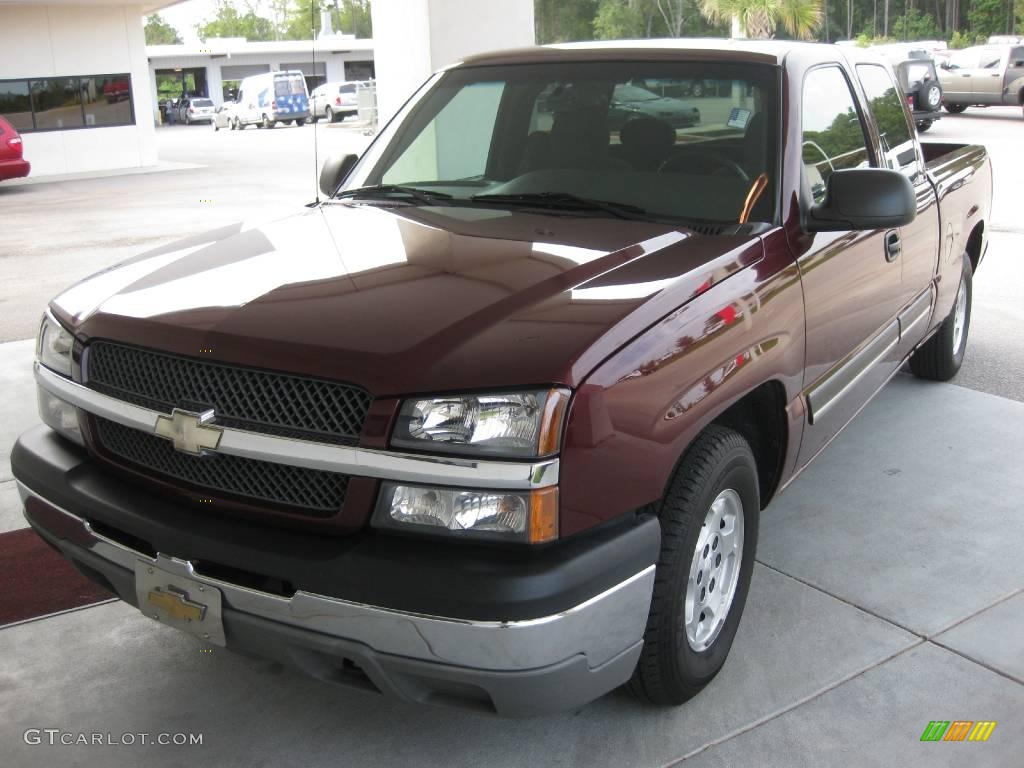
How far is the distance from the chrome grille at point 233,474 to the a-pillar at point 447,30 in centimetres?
636

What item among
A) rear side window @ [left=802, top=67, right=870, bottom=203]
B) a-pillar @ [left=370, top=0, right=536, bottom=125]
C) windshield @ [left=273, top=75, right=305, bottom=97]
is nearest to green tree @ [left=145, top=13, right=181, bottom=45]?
windshield @ [left=273, top=75, right=305, bottom=97]

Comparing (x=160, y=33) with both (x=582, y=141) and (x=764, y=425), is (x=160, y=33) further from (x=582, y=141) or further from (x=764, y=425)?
(x=764, y=425)

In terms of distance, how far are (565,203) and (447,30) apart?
581 centimetres

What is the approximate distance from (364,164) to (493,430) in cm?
214

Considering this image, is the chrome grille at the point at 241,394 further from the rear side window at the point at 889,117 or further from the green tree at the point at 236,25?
the green tree at the point at 236,25

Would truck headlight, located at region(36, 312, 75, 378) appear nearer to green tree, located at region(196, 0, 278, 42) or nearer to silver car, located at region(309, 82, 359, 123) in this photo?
silver car, located at region(309, 82, 359, 123)

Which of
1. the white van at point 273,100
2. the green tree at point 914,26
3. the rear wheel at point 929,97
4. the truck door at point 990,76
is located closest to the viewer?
the rear wheel at point 929,97

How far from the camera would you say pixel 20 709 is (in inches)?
121

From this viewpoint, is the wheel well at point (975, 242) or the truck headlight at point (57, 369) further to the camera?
the wheel well at point (975, 242)

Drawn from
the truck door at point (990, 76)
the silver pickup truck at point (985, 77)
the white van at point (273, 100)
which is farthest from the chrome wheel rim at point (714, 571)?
the white van at point (273, 100)

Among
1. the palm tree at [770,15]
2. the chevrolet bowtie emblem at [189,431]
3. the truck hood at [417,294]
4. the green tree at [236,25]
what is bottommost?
the chevrolet bowtie emblem at [189,431]

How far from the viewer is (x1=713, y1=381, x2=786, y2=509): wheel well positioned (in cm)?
320

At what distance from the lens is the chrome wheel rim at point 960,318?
5.82m

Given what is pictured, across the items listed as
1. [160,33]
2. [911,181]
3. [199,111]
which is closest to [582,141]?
[911,181]
